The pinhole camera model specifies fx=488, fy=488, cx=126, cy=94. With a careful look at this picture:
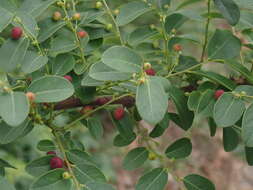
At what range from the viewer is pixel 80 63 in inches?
51.5

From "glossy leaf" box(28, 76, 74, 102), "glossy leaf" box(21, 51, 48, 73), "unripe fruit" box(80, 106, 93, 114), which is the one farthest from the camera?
"unripe fruit" box(80, 106, 93, 114)

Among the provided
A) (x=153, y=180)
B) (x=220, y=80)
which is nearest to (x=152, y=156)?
(x=153, y=180)

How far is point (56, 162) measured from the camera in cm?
123

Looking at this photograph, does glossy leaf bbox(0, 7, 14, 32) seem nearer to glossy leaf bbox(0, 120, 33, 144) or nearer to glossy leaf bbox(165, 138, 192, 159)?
glossy leaf bbox(0, 120, 33, 144)

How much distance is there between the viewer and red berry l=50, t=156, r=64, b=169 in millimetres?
1219

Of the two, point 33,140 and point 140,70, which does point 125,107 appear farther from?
point 33,140

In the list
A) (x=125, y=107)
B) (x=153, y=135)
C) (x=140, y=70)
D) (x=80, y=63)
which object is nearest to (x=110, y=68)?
(x=140, y=70)

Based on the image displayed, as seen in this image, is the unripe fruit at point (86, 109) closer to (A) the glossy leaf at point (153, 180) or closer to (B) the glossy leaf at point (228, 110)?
(A) the glossy leaf at point (153, 180)

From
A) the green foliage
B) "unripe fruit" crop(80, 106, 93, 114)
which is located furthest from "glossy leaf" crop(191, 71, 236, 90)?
"unripe fruit" crop(80, 106, 93, 114)

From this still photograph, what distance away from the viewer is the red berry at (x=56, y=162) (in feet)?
4.00

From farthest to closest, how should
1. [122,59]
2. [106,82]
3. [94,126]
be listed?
[94,126]
[106,82]
[122,59]

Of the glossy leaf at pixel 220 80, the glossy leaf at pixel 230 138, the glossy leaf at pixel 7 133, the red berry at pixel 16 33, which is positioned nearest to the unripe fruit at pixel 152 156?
the glossy leaf at pixel 230 138

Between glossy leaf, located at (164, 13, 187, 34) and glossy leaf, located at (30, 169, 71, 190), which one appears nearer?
glossy leaf, located at (30, 169, 71, 190)

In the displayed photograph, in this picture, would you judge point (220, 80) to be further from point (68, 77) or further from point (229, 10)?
point (68, 77)
